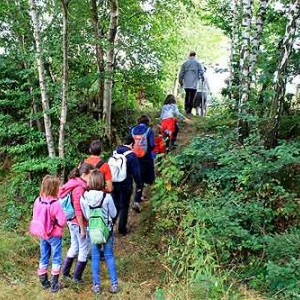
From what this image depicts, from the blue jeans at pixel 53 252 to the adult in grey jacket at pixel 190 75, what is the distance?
8.22 m

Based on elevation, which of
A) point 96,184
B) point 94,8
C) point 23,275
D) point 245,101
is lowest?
point 23,275

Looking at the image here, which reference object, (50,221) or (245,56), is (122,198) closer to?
(50,221)

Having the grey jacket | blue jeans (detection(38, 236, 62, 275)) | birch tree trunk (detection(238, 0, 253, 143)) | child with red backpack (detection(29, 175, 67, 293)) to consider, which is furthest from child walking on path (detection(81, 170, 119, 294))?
the grey jacket

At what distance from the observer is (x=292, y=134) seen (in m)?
8.85

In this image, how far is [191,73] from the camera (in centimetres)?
1288

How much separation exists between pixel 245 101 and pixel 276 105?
0.85 m

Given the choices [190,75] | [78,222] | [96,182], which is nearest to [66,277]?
[78,222]

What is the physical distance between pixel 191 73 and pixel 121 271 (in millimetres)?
7493

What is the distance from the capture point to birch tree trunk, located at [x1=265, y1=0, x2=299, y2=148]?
7348 millimetres

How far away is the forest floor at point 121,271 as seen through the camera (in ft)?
18.8

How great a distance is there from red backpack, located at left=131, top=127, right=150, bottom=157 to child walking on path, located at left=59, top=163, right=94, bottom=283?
2.13 meters

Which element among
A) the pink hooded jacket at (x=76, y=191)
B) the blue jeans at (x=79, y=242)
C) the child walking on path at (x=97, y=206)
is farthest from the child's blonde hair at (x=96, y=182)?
the blue jeans at (x=79, y=242)

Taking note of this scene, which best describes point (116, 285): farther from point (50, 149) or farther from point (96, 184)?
point (50, 149)

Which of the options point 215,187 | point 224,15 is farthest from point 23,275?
point 224,15
